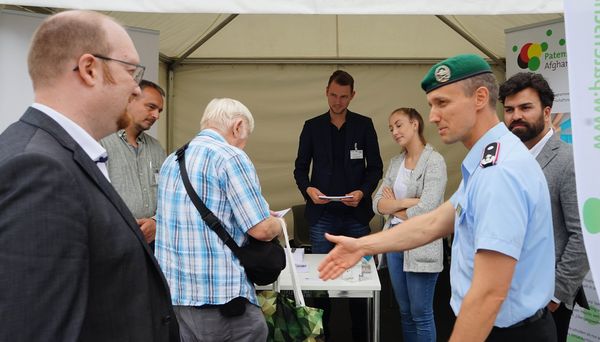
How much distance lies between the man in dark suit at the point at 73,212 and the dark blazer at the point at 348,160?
304cm

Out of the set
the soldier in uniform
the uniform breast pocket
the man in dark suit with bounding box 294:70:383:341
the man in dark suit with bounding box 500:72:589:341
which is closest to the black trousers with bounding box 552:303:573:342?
the man in dark suit with bounding box 500:72:589:341

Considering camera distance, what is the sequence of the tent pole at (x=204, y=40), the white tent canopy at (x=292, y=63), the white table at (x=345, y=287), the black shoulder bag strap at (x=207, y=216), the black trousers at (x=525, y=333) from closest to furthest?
the black trousers at (x=525, y=333) < the black shoulder bag strap at (x=207, y=216) < the white table at (x=345, y=287) < the tent pole at (x=204, y=40) < the white tent canopy at (x=292, y=63)

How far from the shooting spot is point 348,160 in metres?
4.32

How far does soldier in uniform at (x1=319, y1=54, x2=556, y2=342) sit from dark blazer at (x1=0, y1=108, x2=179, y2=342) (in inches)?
33.5

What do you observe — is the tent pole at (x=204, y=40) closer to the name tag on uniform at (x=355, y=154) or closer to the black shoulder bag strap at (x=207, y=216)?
the name tag on uniform at (x=355, y=154)

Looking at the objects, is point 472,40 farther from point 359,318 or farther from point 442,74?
point 442,74

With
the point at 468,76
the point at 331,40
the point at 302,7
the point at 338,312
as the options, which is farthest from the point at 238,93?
the point at 468,76

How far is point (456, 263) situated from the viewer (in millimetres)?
1684

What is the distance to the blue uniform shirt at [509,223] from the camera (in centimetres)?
146

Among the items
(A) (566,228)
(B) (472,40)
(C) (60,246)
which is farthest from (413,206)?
(C) (60,246)

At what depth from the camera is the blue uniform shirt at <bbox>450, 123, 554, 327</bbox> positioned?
1.46 meters

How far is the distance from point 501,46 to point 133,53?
16.5ft

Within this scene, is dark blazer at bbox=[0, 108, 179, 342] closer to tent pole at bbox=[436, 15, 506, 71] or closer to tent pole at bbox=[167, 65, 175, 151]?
tent pole at bbox=[436, 15, 506, 71]

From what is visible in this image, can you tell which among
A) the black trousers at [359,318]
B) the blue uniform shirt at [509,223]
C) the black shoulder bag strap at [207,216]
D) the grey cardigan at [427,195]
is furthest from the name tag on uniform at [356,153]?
the blue uniform shirt at [509,223]
